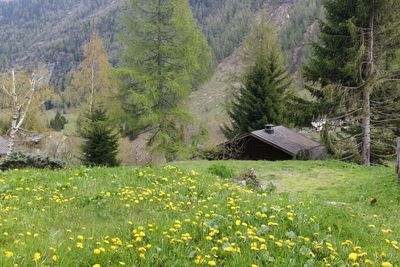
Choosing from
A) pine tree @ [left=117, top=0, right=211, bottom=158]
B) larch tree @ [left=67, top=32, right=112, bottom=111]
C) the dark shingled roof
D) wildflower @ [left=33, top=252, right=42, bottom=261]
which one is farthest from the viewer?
larch tree @ [left=67, top=32, right=112, bottom=111]

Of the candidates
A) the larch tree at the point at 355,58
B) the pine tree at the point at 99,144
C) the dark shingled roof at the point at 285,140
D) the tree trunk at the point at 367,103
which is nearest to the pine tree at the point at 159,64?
the pine tree at the point at 99,144

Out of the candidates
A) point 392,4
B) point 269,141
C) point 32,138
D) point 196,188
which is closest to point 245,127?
point 269,141

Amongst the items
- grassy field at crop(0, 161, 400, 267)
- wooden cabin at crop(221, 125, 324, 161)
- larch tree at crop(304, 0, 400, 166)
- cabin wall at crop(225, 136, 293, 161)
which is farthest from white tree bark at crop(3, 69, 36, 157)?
grassy field at crop(0, 161, 400, 267)

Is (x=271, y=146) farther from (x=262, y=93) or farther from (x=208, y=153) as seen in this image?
(x=262, y=93)

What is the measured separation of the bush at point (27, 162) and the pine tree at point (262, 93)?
2633 centimetres

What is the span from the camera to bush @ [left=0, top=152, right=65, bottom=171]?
14.4 metres

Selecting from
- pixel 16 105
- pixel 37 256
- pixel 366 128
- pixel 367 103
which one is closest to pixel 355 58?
pixel 367 103

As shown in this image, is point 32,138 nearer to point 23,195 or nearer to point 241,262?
point 23,195

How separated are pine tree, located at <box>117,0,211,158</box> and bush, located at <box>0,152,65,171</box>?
1519 cm

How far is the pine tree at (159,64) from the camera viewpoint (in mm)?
30219

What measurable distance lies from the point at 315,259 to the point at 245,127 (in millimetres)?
35009

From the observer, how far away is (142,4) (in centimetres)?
3128

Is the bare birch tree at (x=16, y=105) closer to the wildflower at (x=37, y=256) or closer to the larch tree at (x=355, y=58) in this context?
the larch tree at (x=355, y=58)

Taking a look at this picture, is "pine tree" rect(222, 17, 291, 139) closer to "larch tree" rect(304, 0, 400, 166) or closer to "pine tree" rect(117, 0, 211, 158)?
"pine tree" rect(117, 0, 211, 158)
